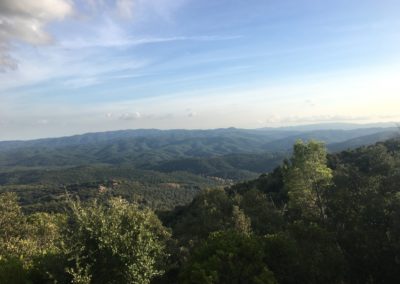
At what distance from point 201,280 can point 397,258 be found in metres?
14.1

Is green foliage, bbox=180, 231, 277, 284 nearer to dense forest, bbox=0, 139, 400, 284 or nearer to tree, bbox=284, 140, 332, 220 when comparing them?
dense forest, bbox=0, 139, 400, 284

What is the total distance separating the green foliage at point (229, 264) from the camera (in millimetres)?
26781

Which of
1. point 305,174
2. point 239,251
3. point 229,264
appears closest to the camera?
point 229,264

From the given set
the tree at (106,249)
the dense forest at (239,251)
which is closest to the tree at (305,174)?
the dense forest at (239,251)

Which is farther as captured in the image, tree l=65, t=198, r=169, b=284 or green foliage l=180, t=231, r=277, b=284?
green foliage l=180, t=231, r=277, b=284

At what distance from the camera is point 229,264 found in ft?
92.1

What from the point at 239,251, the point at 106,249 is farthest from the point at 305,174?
the point at 106,249

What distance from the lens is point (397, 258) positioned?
27734 mm

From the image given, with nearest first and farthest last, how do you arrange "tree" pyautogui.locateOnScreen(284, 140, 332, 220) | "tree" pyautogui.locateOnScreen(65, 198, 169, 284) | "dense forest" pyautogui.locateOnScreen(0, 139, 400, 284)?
"tree" pyautogui.locateOnScreen(65, 198, 169, 284) < "dense forest" pyautogui.locateOnScreen(0, 139, 400, 284) < "tree" pyautogui.locateOnScreen(284, 140, 332, 220)

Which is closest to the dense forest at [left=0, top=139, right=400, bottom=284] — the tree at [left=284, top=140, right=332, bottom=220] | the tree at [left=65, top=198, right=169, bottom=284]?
the tree at [left=65, top=198, right=169, bottom=284]

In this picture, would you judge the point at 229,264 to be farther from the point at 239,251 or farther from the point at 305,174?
the point at 305,174

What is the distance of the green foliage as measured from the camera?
26781 mm

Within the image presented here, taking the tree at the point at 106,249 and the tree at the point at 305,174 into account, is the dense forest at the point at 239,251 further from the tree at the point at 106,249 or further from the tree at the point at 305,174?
the tree at the point at 305,174

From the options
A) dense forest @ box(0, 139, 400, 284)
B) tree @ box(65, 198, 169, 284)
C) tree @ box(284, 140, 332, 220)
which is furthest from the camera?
tree @ box(284, 140, 332, 220)
